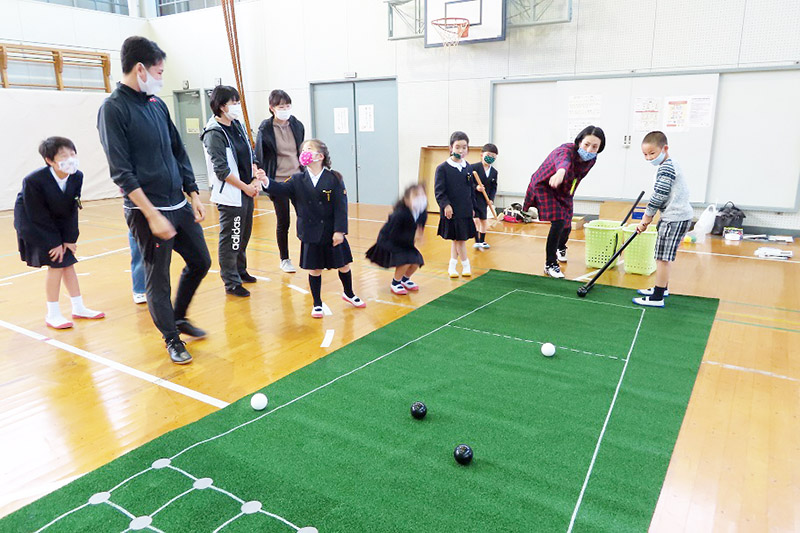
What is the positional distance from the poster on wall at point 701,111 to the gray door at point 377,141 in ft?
15.0

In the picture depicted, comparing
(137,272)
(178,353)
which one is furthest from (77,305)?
(178,353)

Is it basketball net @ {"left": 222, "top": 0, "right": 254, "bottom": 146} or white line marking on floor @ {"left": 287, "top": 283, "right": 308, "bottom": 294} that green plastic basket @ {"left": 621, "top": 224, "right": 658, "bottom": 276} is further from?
basketball net @ {"left": 222, "top": 0, "right": 254, "bottom": 146}

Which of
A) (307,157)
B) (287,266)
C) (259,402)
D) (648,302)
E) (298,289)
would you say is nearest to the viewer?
(259,402)

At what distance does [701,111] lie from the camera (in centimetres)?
673

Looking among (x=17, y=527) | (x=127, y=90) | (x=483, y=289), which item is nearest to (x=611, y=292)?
(x=483, y=289)

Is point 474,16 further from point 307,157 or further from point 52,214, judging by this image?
point 52,214

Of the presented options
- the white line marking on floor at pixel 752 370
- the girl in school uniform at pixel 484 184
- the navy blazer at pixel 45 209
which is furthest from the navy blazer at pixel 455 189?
the navy blazer at pixel 45 209

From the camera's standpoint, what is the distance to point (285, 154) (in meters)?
4.97

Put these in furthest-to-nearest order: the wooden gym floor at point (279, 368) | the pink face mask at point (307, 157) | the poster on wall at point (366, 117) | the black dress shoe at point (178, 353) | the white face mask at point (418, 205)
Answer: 1. the poster on wall at point (366, 117)
2. the white face mask at point (418, 205)
3. the pink face mask at point (307, 157)
4. the black dress shoe at point (178, 353)
5. the wooden gym floor at point (279, 368)

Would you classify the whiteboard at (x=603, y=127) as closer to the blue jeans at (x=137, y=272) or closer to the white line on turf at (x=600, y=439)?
the white line on turf at (x=600, y=439)

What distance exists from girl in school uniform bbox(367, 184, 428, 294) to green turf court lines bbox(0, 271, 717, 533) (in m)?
0.84

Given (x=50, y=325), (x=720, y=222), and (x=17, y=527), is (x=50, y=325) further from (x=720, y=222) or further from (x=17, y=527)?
(x=720, y=222)

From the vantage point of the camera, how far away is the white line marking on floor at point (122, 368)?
2699mm

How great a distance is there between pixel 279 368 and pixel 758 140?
651cm
